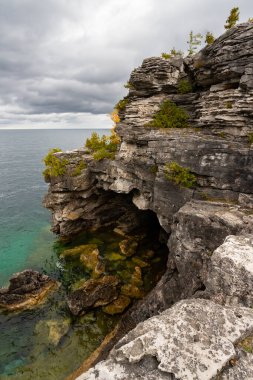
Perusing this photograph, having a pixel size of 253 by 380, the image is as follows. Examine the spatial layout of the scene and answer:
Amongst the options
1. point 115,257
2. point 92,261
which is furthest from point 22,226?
point 115,257

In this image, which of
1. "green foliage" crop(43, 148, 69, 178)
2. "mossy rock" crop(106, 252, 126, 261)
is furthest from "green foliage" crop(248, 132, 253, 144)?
"green foliage" crop(43, 148, 69, 178)

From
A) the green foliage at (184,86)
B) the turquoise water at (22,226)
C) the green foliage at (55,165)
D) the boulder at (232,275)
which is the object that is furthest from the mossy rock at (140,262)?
the green foliage at (184,86)

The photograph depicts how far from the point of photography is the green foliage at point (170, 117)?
78.2 ft

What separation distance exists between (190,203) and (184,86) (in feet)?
41.0

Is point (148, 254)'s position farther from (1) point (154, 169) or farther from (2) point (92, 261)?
(1) point (154, 169)

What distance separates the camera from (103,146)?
32719 mm

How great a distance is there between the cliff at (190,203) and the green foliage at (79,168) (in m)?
0.41

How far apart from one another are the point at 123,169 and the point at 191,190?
32.4 ft

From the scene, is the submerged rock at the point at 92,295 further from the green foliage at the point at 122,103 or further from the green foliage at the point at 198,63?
the green foliage at the point at 198,63

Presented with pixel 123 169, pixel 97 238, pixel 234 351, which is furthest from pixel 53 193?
pixel 234 351

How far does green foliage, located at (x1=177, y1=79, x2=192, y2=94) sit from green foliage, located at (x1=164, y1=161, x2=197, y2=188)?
8.55 m

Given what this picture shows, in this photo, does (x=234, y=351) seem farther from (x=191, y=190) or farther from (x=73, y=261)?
(x=73, y=261)

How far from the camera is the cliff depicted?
19.7ft

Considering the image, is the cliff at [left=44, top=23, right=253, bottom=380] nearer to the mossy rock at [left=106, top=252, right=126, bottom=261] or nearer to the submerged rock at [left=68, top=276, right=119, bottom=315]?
the submerged rock at [left=68, top=276, right=119, bottom=315]
